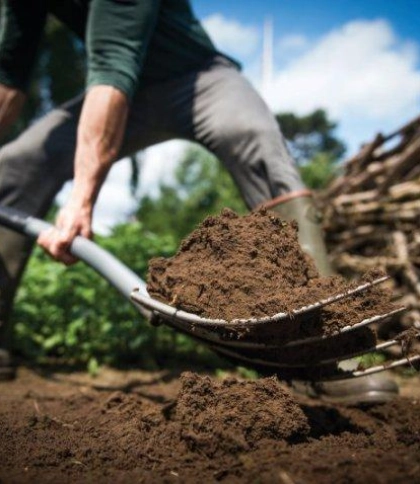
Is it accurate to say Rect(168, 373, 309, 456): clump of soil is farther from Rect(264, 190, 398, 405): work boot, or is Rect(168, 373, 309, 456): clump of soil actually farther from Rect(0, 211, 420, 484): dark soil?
Rect(264, 190, 398, 405): work boot

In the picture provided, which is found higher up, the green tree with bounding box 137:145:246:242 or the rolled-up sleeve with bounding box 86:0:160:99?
the green tree with bounding box 137:145:246:242

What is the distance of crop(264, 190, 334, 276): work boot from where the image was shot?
7.53 feet

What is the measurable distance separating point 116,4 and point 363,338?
1726 millimetres

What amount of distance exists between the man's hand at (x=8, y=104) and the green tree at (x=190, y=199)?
3.70m

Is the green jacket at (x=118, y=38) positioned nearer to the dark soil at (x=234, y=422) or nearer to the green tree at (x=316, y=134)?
the dark soil at (x=234, y=422)

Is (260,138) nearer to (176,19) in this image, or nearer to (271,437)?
(176,19)

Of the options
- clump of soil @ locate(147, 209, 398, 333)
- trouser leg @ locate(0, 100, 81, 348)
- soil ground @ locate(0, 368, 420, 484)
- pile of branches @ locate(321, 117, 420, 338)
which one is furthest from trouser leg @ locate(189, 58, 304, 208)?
pile of branches @ locate(321, 117, 420, 338)

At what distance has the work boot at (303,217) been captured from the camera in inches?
90.4

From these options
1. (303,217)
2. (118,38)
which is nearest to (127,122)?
(118,38)

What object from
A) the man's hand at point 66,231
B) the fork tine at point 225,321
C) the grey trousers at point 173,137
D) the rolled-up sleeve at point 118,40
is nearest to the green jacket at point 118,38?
the rolled-up sleeve at point 118,40

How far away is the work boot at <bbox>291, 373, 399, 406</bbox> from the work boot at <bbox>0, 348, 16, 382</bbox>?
1814 mm

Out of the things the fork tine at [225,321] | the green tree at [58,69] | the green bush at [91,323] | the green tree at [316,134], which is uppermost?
the green tree at [316,134]

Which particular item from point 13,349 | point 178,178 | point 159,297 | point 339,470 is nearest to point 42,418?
point 159,297

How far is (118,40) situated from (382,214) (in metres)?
2.97
